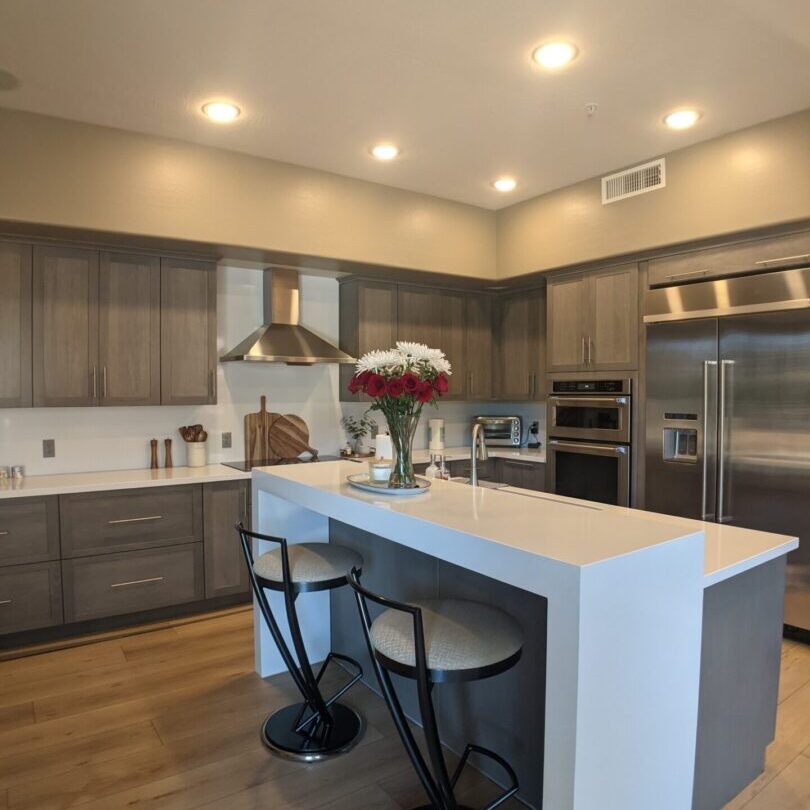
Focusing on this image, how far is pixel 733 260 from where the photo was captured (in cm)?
345

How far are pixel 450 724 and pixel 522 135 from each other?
294 cm

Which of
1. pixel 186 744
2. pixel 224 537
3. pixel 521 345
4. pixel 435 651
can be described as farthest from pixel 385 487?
pixel 521 345

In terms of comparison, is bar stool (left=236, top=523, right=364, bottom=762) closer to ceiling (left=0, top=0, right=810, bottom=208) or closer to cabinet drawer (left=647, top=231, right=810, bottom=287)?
ceiling (left=0, top=0, right=810, bottom=208)

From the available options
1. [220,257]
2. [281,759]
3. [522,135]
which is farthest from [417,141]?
[281,759]

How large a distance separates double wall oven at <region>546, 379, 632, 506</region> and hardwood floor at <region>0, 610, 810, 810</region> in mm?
1366

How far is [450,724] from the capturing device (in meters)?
2.31

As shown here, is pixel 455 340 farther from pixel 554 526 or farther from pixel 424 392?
pixel 554 526

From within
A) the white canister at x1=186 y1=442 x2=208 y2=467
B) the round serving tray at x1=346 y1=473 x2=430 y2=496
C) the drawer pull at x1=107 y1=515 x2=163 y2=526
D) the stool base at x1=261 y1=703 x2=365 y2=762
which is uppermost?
the round serving tray at x1=346 y1=473 x2=430 y2=496

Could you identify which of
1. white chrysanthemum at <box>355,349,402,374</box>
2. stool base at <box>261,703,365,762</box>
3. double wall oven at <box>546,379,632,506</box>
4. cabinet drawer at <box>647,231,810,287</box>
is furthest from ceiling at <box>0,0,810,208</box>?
stool base at <box>261,703,365,762</box>

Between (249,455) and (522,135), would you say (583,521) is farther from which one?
(249,455)

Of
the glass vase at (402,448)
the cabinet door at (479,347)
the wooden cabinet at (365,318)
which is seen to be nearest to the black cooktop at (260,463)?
the wooden cabinet at (365,318)

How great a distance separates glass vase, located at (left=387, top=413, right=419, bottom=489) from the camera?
2207 millimetres

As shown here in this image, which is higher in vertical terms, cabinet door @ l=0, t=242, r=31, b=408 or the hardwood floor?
cabinet door @ l=0, t=242, r=31, b=408

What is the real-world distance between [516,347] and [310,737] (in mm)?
3520
